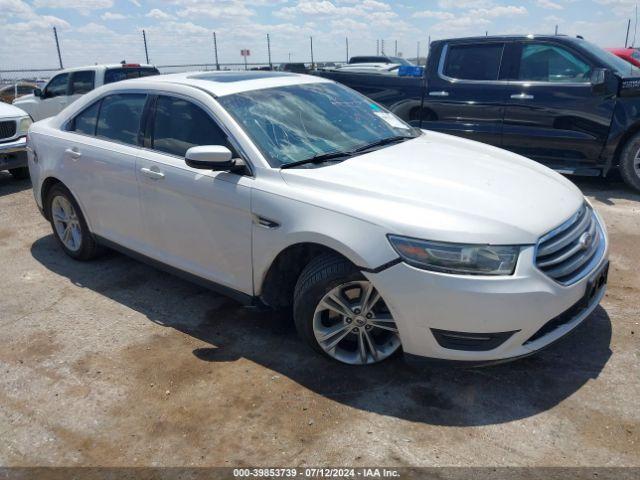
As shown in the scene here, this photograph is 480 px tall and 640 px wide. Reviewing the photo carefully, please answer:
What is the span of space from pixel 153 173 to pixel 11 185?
5.78 metres

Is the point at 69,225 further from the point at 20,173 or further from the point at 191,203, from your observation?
the point at 20,173

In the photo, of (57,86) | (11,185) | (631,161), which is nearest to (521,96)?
(631,161)

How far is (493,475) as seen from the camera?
2389 millimetres

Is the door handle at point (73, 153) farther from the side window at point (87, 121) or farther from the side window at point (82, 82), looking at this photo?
the side window at point (82, 82)

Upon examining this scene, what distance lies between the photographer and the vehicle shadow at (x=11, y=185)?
309 inches

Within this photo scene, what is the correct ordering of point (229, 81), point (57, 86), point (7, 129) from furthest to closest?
point (57, 86) < point (7, 129) < point (229, 81)

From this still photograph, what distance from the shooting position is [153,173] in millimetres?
3729

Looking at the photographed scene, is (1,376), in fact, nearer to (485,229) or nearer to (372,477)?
(372,477)

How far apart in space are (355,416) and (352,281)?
70cm

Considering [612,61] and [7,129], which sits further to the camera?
[7,129]

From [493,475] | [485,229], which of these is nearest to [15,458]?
[493,475]

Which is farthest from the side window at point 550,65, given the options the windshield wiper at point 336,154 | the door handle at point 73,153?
the door handle at point 73,153

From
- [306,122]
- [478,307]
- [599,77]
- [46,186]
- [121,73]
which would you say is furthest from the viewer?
[121,73]

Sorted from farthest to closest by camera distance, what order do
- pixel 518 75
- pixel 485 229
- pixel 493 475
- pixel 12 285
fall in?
pixel 518 75
pixel 12 285
pixel 485 229
pixel 493 475
